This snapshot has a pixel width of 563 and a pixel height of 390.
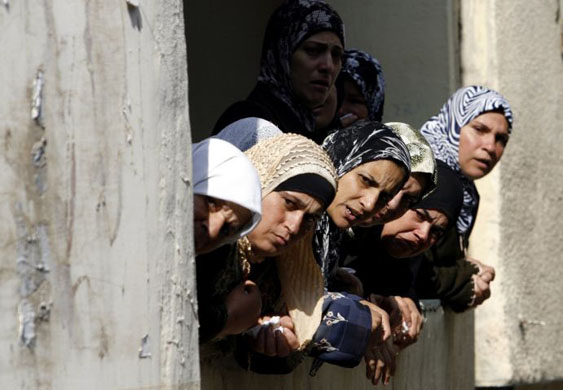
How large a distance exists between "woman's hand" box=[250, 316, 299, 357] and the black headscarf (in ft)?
4.72

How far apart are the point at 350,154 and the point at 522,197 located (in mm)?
4482

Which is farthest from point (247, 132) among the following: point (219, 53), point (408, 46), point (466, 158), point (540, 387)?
point (540, 387)

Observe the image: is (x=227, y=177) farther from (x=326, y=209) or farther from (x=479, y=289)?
(x=479, y=289)

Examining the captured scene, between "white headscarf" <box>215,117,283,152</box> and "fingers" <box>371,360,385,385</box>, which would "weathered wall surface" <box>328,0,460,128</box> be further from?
"white headscarf" <box>215,117,283,152</box>

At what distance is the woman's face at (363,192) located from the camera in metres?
4.62

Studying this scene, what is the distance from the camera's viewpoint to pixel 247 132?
15.1ft

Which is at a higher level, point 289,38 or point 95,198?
point 289,38

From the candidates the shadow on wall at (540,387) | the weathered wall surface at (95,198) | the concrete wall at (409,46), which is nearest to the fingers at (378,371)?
the weathered wall surface at (95,198)

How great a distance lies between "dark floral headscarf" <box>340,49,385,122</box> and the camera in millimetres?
6414

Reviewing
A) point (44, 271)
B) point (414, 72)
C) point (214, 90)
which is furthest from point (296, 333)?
point (414, 72)

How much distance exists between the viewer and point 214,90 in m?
7.93

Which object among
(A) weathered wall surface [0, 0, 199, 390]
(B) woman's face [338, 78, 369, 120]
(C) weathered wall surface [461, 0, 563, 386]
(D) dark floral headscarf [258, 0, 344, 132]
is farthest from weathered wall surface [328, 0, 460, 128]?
(A) weathered wall surface [0, 0, 199, 390]

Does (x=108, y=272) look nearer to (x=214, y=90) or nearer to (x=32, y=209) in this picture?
(x=32, y=209)

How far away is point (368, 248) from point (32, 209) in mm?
3110
